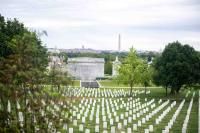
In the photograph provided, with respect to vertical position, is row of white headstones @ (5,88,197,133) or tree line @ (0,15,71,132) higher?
tree line @ (0,15,71,132)

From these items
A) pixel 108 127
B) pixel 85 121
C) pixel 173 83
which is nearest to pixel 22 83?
pixel 108 127

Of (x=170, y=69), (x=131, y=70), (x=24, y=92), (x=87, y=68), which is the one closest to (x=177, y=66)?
(x=170, y=69)

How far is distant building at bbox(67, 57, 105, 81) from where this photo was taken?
88863mm

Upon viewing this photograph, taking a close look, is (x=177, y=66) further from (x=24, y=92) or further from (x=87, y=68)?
(x=87, y=68)

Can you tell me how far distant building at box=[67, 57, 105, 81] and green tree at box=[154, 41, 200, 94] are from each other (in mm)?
40707

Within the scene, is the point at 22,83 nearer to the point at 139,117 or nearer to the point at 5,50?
the point at 139,117

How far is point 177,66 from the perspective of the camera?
1827 inches

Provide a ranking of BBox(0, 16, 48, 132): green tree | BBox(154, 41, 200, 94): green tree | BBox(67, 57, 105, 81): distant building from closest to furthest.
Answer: BBox(0, 16, 48, 132): green tree < BBox(154, 41, 200, 94): green tree < BBox(67, 57, 105, 81): distant building

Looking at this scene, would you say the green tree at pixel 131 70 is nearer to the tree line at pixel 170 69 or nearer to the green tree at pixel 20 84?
the tree line at pixel 170 69

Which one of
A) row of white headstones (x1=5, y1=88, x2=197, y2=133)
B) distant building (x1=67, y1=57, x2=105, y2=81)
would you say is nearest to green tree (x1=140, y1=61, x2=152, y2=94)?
row of white headstones (x1=5, y1=88, x2=197, y2=133)

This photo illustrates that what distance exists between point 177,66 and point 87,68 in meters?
46.4

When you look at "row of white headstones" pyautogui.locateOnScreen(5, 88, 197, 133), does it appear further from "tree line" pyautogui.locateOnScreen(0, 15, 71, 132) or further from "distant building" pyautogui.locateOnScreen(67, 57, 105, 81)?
"distant building" pyautogui.locateOnScreen(67, 57, 105, 81)

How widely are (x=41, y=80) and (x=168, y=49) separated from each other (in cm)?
3909

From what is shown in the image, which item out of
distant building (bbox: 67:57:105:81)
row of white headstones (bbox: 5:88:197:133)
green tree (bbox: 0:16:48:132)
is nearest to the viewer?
green tree (bbox: 0:16:48:132)
